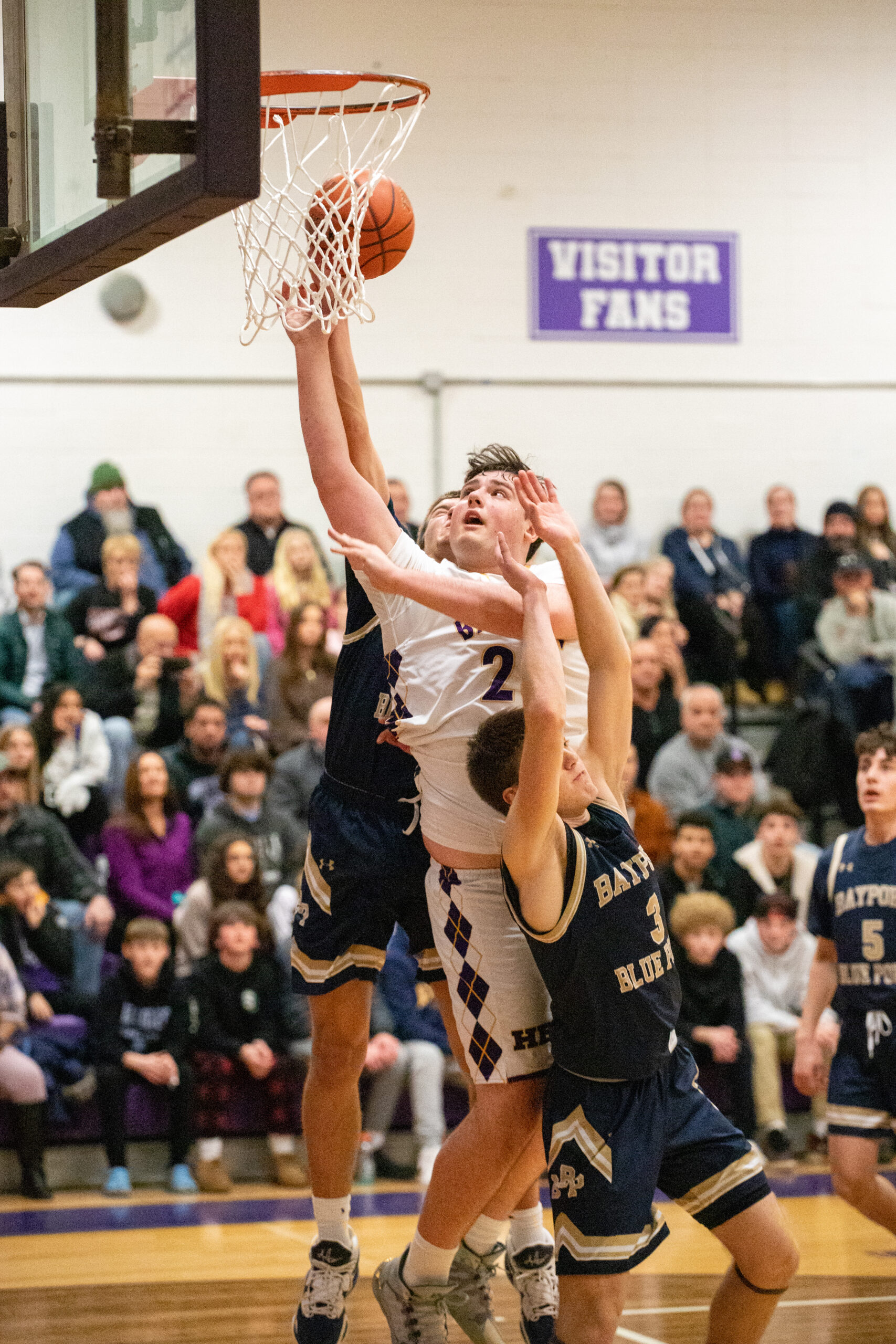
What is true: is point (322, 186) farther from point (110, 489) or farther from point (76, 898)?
point (110, 489)

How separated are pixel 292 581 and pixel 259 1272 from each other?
16.9 ft

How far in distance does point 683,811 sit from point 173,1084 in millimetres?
3209

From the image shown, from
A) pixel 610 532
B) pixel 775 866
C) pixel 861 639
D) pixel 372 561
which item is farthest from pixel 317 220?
pixel 610 532

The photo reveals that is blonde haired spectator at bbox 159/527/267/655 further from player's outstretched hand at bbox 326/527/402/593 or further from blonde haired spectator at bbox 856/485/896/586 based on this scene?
player's outstretched hand at bbox 326/527/402/593

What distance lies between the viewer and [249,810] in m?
8.66

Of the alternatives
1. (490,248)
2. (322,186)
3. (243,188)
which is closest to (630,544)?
(490,248)

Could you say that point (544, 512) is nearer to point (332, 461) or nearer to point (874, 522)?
point (332, 461)

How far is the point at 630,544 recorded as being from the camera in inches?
476

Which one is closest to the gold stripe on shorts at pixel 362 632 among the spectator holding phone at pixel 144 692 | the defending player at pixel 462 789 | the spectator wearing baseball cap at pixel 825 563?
the defending player at pixel 462 789

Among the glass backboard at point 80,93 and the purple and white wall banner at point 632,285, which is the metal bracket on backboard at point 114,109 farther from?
the purple and white wall banner at point 632,285


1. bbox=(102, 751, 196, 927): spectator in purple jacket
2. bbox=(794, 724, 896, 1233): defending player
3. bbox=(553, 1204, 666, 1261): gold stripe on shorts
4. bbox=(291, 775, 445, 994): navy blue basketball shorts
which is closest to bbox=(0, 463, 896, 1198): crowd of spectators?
bbox=(102, 751, 196, 927): spectator in purple jacket

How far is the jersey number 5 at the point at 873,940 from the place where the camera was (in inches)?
232

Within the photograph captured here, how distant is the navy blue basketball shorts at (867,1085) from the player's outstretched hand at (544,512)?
263 centimetres

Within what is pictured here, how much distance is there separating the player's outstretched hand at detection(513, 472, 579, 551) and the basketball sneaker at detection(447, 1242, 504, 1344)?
1.90 metres
